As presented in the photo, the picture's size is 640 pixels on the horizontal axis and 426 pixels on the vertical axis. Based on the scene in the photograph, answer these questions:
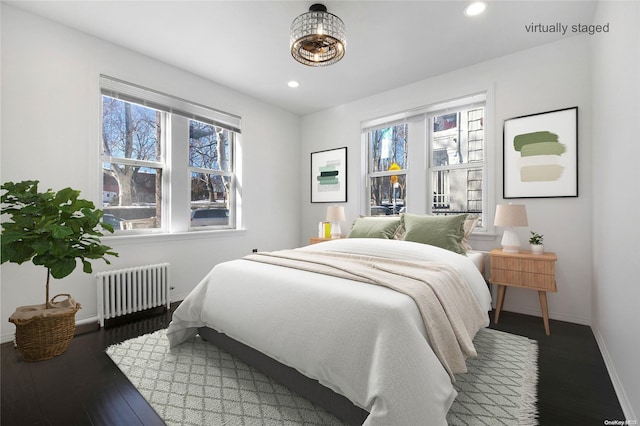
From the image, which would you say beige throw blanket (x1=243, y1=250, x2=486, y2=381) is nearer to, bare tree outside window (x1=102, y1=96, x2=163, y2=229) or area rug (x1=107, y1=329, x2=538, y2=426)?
area rug (x1=107, y1=329, x2=538, y2=426)

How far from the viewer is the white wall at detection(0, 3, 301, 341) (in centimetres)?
235

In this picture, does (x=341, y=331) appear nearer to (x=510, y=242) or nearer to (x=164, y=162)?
(x=510, y=242)

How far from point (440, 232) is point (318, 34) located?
1.99m

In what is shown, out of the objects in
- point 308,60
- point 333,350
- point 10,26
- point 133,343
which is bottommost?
point 133,343

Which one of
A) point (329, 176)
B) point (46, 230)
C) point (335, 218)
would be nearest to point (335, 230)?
point (335, 218)

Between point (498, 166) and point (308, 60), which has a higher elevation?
point (308, 60)

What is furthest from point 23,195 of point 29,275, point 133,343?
point 133,343

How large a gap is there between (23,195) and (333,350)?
2370mm

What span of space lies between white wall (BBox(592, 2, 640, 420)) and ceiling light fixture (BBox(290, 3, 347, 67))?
5.49ft

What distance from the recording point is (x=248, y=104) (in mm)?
4156

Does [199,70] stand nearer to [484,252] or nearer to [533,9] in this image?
[533,9]

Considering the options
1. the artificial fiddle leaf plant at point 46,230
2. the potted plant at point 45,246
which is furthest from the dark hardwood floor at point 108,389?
the artificial fiddle leaf plant at point 46,230

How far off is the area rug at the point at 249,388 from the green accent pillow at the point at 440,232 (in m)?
0.86

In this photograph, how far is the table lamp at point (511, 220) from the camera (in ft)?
8.70
